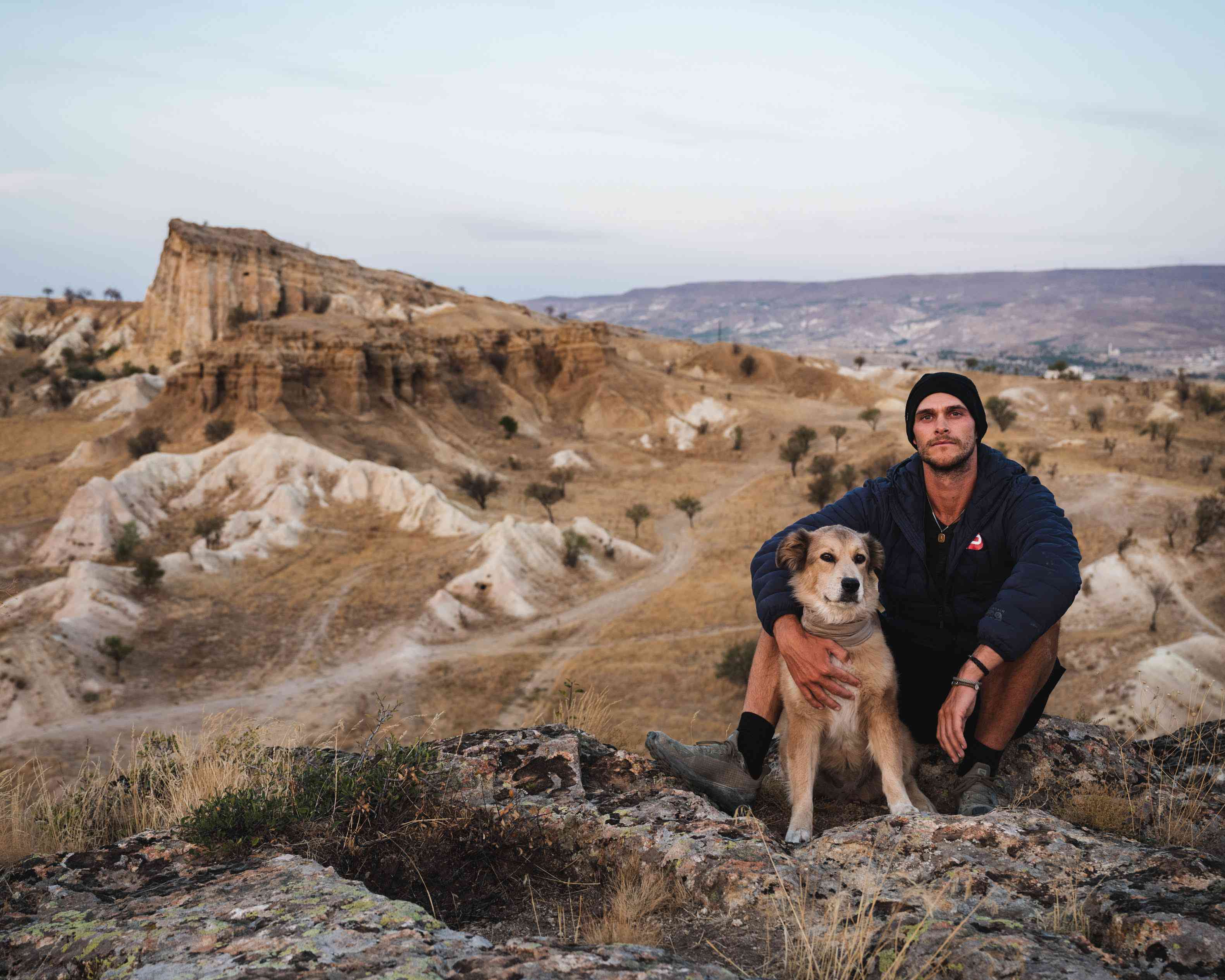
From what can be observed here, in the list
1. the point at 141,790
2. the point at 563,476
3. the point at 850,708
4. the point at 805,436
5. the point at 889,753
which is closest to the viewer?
the point at 889,753

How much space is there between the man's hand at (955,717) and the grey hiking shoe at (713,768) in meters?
1.35

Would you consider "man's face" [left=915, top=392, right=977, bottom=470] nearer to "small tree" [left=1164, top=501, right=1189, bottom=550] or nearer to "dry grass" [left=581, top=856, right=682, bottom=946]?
"dry grass" [left=581, top=856, right=682, bottom=946]

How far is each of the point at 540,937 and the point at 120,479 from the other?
4316 cm

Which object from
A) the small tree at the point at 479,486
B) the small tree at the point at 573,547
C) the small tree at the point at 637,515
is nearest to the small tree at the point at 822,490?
the small tree at the point at 637,515

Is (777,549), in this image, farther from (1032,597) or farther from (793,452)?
(793,452)

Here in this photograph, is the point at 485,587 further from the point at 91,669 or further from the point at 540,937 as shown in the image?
the point at 540,937

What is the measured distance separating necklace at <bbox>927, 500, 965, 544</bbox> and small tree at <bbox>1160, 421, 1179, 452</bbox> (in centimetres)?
5439

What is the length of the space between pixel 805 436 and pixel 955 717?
5690 cm

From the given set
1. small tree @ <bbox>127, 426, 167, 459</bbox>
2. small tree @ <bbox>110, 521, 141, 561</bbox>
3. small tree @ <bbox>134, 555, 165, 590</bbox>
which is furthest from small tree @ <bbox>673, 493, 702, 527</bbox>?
small tree @ <bbox>127, 426, 167, 459</bbox>

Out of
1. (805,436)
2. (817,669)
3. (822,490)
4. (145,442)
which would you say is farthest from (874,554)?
(805,436)

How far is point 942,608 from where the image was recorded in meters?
5.23

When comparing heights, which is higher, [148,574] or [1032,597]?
[1032,597]

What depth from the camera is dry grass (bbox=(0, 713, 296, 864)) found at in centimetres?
450

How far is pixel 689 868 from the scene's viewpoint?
3.68 metres
